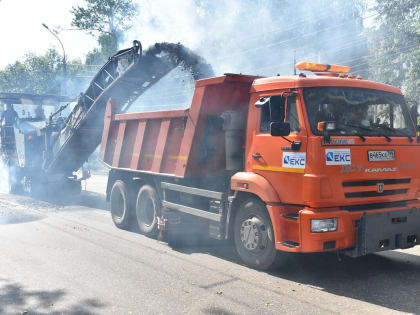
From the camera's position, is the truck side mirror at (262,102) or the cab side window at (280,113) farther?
the truck side mirror at (262,102)

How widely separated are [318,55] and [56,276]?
69.5 ft

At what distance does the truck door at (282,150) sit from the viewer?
5.28 metres

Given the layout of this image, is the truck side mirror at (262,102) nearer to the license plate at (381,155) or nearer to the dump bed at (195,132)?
the dump bed at (195,132)

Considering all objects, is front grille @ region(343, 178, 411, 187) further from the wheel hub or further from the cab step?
the wheel hub

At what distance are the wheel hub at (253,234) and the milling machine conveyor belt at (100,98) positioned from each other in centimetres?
535

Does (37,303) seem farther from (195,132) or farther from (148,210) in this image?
(148,210)

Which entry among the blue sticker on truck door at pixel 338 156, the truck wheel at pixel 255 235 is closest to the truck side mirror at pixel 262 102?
the blue sticker on truck door at pixel 338 156

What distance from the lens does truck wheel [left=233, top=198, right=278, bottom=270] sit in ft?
18.5

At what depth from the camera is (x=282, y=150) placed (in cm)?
551

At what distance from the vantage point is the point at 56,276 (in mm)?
5621

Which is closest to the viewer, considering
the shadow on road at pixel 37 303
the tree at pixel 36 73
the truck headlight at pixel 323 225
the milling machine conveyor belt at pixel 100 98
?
the shadow on road at pixel 37 303

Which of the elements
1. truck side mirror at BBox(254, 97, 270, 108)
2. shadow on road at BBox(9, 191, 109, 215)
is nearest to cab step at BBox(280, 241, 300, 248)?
truck side mirror at BBox(254, 97, 270, 108)

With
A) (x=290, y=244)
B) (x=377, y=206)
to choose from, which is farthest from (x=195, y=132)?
(x=377, y=206)

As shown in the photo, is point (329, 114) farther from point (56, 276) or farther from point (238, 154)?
point (56, 276)
